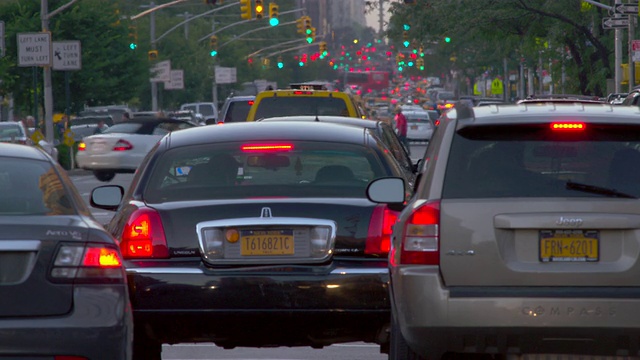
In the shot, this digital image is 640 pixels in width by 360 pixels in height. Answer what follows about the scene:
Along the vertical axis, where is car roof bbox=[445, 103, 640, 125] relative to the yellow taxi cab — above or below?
above

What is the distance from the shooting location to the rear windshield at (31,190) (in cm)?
739

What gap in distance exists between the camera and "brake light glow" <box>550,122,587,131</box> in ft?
23.7

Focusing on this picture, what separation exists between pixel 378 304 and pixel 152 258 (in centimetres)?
134

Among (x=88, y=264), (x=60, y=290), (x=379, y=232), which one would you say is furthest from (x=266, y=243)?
(x=60, y=290)

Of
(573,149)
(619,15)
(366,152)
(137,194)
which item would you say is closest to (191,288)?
(137,194)

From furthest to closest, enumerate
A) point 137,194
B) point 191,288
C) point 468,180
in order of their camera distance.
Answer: point 137,194
point 191,288
point 468,180

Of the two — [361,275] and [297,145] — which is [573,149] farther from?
[297,145]

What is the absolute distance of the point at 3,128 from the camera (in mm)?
39438

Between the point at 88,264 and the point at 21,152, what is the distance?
1.21 metres

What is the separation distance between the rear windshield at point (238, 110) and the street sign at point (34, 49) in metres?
10.1

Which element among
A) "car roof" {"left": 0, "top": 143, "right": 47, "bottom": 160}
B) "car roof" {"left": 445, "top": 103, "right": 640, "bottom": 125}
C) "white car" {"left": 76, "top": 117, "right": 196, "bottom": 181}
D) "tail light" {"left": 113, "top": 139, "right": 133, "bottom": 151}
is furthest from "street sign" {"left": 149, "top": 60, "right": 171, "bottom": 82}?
"car roof" {"left": 445, "top": 103, "right": 640, "bottom": 125}

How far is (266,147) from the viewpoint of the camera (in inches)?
375

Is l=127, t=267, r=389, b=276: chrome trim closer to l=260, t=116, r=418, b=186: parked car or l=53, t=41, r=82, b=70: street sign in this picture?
l=260, t=116, r=418, b=186: parked car

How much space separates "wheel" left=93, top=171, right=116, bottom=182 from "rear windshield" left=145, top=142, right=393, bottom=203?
28164 millimetres
